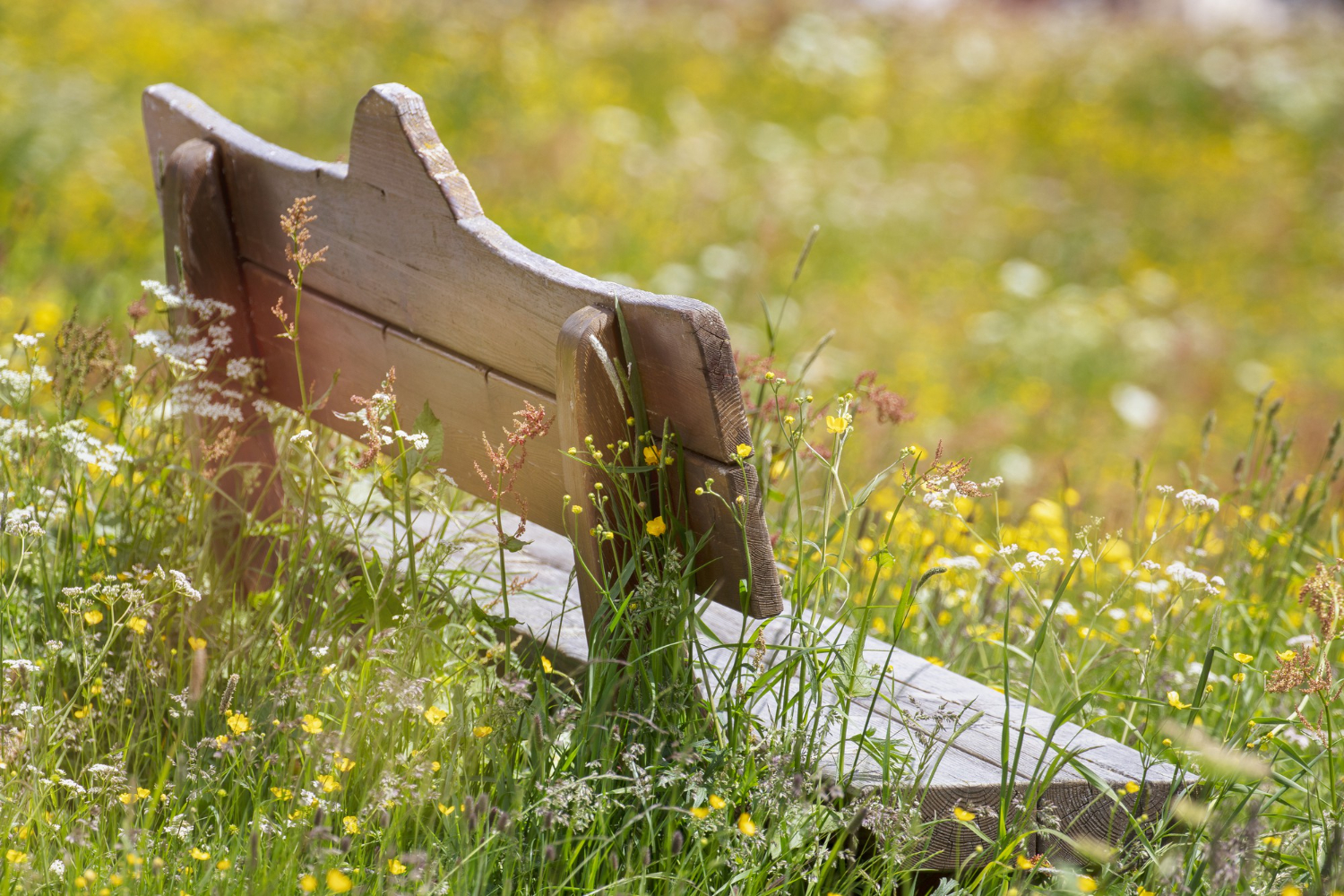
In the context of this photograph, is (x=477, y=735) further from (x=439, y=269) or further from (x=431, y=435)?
(x=439, y=269)

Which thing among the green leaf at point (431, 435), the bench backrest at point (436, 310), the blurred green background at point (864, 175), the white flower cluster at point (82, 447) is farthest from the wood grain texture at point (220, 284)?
the blurred green background at point (864, 175)

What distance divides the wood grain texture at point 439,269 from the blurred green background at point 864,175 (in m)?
2.02

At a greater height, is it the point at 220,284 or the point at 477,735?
the point at 220,284

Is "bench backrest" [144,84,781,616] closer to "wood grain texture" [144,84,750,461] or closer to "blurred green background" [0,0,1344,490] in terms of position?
"wood grain texture" [144,84,750,461]

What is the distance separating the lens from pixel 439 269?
68.7 inches

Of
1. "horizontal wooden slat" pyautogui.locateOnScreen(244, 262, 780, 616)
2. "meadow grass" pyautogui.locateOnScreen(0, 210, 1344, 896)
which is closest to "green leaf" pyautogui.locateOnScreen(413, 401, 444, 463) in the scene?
"meadow grass" pyautogui.locateOnScreen(0, 210, 1344, 896)

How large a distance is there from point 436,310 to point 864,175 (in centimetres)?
841

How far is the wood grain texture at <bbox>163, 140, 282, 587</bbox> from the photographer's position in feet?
6.63

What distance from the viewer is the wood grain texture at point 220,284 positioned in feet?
6.63

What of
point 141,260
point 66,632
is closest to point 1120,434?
point 141,260

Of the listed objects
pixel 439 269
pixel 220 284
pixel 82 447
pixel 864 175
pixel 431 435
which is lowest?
pixel 82 447

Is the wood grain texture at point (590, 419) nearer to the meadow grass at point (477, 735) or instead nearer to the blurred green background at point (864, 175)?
the meadow grass at point (477, 735)

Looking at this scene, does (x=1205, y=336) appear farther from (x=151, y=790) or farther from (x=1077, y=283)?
(x=151, y=790)

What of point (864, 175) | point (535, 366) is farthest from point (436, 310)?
point (864, 175)
